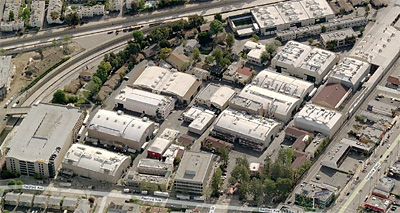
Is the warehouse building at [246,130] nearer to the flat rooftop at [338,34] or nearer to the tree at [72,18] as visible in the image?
the flat rooftop at [338,34]

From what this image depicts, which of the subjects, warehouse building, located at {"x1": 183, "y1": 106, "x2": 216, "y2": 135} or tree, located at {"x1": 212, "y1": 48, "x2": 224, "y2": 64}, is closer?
warehouse building, located at {"x1": 183, "y1": 106, "x2": 216, "y2": 135}

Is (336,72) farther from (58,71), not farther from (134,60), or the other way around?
(58,71)

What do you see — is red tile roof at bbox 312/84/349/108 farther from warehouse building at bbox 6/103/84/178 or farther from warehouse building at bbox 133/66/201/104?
warehouse building at bbox 6/103/84/178

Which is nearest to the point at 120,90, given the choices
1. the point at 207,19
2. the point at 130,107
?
the point at 130,107

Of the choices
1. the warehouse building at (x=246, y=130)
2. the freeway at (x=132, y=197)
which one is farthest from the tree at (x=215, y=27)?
the freeway at (x=132, y=197)

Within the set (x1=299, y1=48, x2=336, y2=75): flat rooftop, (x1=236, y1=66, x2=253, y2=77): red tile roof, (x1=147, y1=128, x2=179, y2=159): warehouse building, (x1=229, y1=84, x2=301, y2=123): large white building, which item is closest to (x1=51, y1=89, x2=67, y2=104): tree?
(x1=147, y1=128, x2=179, y2=159): warehouse building

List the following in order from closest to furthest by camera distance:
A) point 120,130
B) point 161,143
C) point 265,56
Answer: point 161,143, point 120,130, point 265,56

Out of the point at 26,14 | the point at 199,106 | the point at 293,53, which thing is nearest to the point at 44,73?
→ the point at 26,14

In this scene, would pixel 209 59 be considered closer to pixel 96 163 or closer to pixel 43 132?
pixel 96 163
